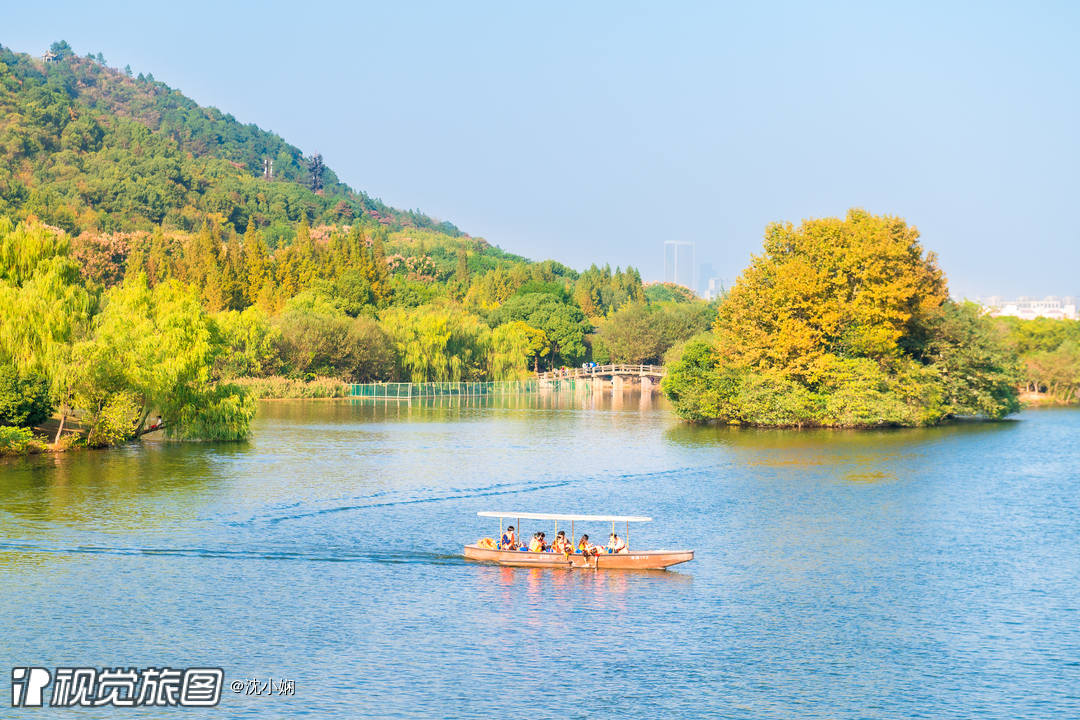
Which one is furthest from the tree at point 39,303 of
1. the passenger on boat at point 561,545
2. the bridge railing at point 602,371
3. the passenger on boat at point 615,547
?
the bridge railing at point 602,371

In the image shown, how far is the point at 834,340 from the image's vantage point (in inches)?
2677

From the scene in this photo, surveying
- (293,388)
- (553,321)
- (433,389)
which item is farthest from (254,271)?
(553,321)

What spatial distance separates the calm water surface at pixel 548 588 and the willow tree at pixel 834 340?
16.1m

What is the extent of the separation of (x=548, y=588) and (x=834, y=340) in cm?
4598

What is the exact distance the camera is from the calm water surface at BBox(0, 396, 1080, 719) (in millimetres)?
20453

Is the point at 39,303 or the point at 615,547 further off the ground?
the point at 39,303

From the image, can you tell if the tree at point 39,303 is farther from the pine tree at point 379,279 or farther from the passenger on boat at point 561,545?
the pine tree at point 379,279

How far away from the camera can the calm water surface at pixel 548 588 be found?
20453mm

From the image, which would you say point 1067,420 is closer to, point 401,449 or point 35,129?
point 401,449

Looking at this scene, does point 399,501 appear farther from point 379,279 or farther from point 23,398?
point 379,279

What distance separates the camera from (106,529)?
3228 cm

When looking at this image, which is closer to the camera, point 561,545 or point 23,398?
point 561,545

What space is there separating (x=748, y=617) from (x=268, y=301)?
9852cm

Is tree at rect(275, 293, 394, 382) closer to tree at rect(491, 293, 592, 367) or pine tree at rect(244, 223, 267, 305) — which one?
pine tree at rect(244, 223, 267, 305)
